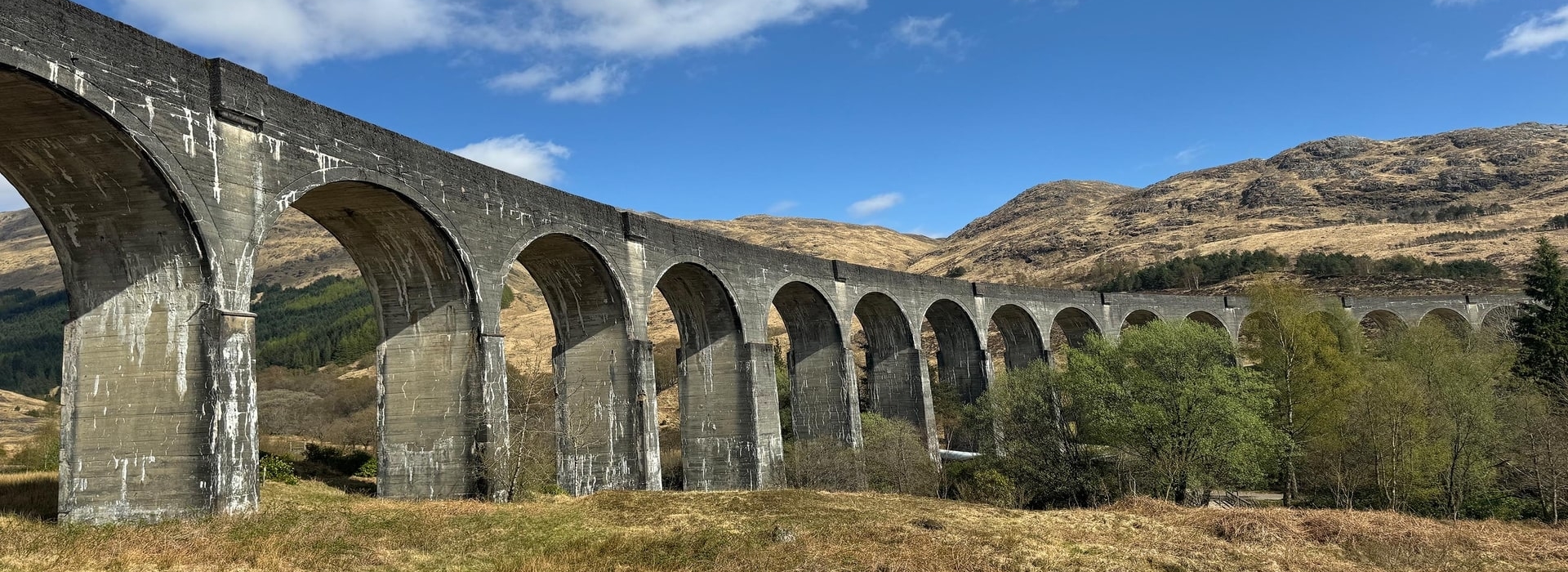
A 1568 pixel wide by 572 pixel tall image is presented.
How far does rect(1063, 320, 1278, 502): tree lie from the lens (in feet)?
84.3

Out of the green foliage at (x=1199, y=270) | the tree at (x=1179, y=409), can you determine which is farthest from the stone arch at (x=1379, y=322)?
the tree at (x=1179, y=409)

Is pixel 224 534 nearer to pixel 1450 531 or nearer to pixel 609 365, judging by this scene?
pixel 609 365

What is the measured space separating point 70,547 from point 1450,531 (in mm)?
22928

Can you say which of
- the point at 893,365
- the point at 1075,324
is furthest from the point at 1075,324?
the point at 893,365

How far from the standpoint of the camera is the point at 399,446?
17.5 m

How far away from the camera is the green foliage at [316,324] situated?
88.8 metres

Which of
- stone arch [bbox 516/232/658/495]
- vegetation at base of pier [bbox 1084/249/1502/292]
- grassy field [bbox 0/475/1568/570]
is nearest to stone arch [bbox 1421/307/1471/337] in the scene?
vegetation at base of pier [bbox 1084/249/1502/292]

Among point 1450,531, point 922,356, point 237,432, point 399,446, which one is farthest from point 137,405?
point 922,356

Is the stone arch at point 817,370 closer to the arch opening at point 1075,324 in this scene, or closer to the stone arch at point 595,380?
the stone arch at point 595,380

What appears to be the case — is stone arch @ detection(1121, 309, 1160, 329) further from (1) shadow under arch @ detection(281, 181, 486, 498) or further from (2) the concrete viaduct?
(1) shadow under arch @ detection(281, 181, 486, 498)

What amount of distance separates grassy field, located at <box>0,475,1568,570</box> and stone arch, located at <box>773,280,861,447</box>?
35.4 feet

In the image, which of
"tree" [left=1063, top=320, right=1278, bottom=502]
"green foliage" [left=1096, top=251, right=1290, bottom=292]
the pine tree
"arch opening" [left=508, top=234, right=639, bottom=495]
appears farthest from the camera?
"green foliage" [left=1096, top=251, right=1290, bottom=292]

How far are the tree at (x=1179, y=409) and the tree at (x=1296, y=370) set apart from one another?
1.75m

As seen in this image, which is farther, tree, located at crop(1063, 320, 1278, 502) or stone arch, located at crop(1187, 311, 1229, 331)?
stone arch, located at crop(1187, 311, 1229, 331)
